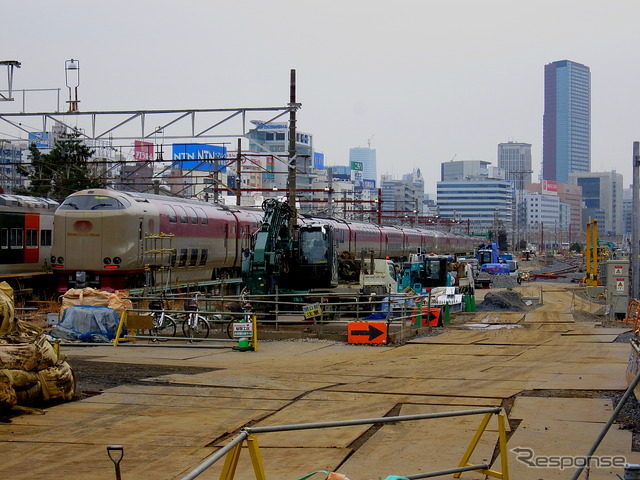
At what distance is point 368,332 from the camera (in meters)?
21.3

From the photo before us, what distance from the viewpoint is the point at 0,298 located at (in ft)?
40.1

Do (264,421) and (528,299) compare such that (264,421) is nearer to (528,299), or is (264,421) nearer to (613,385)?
(613,385)

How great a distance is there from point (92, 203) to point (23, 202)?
454 centimetres

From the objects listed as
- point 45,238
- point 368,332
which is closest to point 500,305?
point 368,332

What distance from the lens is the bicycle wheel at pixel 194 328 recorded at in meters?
21.9

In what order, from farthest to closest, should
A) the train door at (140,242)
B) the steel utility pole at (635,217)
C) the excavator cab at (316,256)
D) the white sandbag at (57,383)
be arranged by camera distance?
the train door at (140,242) → the steel utility pole at (635,217) → the excavator cab at (316,256) → the white sandbag at (57,383)

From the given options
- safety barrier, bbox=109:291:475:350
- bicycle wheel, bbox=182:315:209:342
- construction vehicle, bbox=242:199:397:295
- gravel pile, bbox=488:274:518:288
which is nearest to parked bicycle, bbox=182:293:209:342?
bicycle wheel, bbox=182:315:209:342

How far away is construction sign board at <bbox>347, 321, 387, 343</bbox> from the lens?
69.7ft

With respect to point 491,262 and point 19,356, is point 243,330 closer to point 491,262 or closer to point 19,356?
point 19,356

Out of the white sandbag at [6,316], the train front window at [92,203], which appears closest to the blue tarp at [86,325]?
the train front window at [92,203]

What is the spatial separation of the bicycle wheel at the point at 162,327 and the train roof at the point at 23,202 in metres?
10.5

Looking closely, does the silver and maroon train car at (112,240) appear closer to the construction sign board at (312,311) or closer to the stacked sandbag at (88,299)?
the stacked sandbag at (88,299)

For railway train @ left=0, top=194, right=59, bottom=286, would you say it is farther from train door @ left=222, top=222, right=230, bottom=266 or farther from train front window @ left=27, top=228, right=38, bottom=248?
train door @ left=222, top=222, right=230, bottom=266

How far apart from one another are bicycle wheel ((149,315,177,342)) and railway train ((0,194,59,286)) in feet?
24.8
